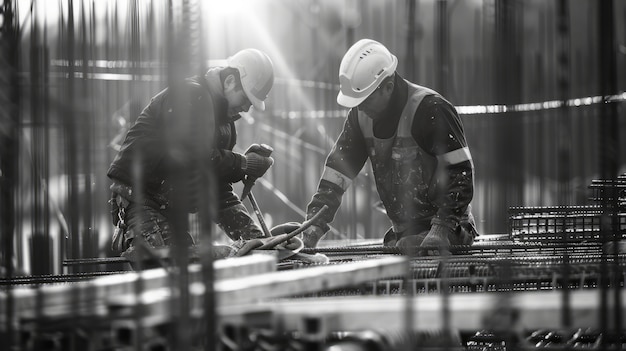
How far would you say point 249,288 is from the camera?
2.72 meters

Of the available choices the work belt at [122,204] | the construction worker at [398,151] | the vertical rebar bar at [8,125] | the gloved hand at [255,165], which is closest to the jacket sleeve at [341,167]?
the construction worker at [398,151]

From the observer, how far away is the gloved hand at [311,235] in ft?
20.2

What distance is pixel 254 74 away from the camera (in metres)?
6.56

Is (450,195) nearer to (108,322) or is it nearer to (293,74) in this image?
(108,322)

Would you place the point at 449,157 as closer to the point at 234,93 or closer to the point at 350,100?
the point at 350,100

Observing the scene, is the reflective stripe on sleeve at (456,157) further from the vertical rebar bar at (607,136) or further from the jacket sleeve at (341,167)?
the vertical rebar bar at (607,136)

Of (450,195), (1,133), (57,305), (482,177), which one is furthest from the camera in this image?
(482,177)

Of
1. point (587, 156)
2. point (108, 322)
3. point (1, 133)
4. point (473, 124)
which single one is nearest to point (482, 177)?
point (473, 124)

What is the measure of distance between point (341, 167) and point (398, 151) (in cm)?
48

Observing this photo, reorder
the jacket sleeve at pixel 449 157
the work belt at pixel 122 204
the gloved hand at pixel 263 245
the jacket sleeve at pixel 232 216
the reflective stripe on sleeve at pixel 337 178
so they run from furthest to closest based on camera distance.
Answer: the jacket sleeve at pixel 232 216
the reflective stripe on sleeve at pixel 337 178
the work belt at pixel 122 204
the jacket sleeve at pixel 449 157
the gloved hand at pixel 263 245

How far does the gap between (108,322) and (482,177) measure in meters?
10.1

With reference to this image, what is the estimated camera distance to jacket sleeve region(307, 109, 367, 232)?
662cm

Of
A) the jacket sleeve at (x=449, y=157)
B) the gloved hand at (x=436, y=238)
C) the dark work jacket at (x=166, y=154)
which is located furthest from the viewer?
the dark work jacket at (x=166, y=154)

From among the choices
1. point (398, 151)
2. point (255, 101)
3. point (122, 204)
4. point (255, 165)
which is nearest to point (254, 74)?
point (255, 101)
